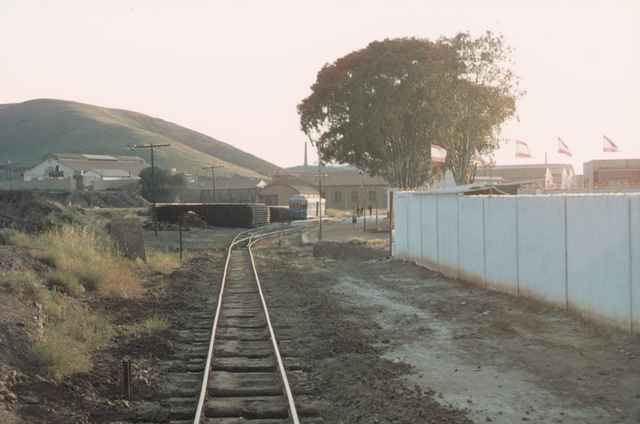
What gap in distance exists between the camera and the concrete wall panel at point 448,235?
797 inches

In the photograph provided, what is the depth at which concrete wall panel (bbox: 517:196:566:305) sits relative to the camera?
550 inches

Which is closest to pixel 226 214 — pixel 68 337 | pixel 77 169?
pixel 68 337

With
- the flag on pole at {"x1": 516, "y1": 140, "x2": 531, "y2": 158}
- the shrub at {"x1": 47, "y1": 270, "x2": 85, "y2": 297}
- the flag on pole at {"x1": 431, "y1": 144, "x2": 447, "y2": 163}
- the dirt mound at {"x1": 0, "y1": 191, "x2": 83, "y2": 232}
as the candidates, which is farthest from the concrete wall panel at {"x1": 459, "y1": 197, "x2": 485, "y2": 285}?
the flag on pole at {"x1": 516, "y1": 140, "x2": 531, "y2": 158}

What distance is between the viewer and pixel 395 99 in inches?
1832

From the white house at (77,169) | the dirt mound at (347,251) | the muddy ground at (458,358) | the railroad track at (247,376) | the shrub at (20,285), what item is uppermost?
the white house at (77,169)

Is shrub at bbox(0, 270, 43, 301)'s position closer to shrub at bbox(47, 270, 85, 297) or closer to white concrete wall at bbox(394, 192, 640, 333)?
shrub at bbox(47, 270, 85, 297)

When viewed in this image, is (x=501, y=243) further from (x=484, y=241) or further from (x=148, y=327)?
(x=148, y=327)

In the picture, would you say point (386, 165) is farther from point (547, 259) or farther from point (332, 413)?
point (332, 413)

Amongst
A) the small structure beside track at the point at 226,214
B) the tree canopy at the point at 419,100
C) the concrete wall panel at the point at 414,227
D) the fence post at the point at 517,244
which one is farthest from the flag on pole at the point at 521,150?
the fence post at the point at 517,244

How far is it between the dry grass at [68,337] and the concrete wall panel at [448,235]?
10.3 meters

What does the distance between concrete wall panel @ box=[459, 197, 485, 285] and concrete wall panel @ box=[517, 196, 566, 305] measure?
7.76 ft

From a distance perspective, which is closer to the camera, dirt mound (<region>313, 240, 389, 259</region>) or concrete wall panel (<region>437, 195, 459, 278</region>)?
concrete wall panel (<region>437, 195, 459, 278</region>)

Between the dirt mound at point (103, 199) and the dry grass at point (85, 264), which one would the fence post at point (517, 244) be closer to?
the dry grass at point (85, 264)

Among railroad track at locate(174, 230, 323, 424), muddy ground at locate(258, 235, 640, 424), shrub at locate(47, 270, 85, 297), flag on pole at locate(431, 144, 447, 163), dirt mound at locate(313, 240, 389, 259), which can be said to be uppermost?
flag on pole at locate(431, 144, 447, 163)
